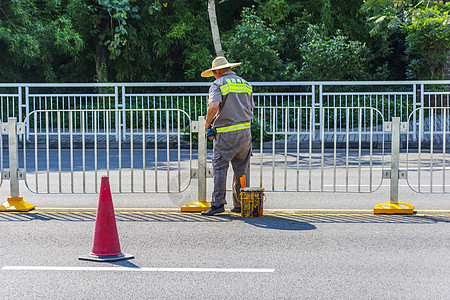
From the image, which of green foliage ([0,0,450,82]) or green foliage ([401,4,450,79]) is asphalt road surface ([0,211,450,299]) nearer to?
green foliage ([0,0,450,82])

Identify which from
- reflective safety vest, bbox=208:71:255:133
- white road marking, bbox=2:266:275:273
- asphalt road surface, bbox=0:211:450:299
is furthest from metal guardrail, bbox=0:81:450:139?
white road marking, bbox=2:266:275:273

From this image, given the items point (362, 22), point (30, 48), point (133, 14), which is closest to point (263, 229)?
point (30, 48)

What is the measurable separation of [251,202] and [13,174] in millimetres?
3158

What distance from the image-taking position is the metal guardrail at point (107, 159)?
969 centimetres

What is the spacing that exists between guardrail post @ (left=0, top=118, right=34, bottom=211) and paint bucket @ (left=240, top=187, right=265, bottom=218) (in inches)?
111

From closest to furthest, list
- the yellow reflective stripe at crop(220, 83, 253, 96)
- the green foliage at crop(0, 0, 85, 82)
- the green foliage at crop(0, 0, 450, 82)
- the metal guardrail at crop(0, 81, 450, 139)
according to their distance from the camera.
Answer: the yellow reflective stripe at crop(220, 83, 253, 96) → the metal guardrail at crop(0, 81, 450, 139) → the green foliage at crop(0, 0, 85, 82) → the green foliage at crop(0, 0, 450, 82)

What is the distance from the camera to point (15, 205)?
924 cm

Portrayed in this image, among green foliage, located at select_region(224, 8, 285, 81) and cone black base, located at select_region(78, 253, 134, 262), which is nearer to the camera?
cone black base, located at select_region(78, 253, 134, 262)

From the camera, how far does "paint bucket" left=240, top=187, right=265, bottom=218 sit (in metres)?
8.60

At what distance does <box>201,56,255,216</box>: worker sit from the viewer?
8.66 meters

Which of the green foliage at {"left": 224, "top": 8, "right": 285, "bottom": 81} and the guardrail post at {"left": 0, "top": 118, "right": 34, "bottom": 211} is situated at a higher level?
the green foliage at {"left": 224, "top": 8, "right": 285, "bottom": 81}

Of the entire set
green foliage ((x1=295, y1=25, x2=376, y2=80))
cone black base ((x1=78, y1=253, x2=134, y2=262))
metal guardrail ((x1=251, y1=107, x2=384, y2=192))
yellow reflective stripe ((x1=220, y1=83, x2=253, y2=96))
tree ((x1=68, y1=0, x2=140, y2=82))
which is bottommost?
cone black base ((x1=78, y1=253, x2=134, y2=262))

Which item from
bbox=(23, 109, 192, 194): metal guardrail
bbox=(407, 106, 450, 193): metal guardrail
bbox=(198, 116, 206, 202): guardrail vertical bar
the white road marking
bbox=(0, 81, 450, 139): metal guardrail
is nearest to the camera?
the white road marking

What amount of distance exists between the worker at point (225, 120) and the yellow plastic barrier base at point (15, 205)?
7.62 ft
